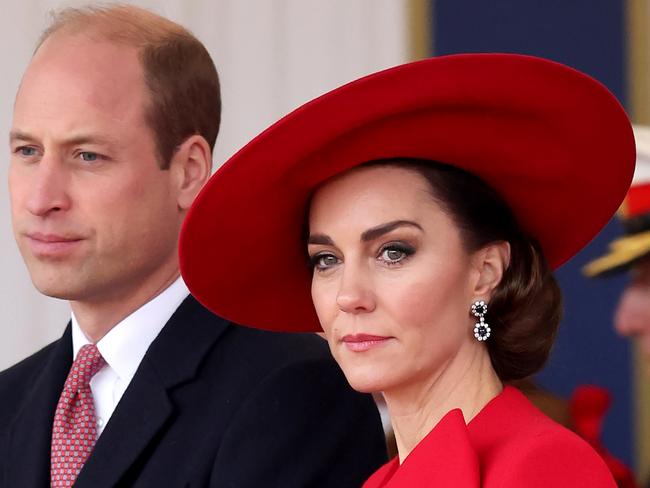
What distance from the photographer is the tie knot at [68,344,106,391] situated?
251 cm

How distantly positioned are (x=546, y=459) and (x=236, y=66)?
2306 millimetres

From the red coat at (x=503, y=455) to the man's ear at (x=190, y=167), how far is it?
688mm

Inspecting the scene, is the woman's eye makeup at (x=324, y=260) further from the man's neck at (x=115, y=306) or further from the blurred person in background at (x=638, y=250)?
the blurred person in background at (x=638, y=250)

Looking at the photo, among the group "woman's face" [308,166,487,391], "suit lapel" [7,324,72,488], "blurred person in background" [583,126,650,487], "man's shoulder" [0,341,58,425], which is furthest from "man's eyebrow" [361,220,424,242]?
"blurred person in background" [583,126,650,487]

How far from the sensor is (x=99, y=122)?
7.91 feet

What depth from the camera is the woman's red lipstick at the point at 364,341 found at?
77.8 inches

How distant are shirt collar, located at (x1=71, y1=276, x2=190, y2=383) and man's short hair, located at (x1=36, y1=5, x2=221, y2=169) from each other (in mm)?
217

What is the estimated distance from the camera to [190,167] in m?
2.53

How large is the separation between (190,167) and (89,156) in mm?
188

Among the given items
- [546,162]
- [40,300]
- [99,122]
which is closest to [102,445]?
[99,122]

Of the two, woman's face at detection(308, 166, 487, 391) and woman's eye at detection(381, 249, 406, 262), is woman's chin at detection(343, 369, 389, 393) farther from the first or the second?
woman's eye at detection(381, 249, 406, 262)

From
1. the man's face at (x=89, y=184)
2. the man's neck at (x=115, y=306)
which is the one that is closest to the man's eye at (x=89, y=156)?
the man's face at (x=89, y=184)

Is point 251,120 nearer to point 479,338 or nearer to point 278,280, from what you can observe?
point 278,280

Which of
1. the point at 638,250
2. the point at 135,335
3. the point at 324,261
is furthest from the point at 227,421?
the point at 638,250
